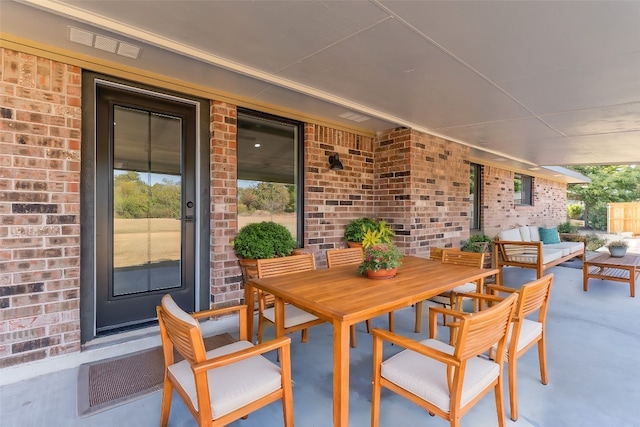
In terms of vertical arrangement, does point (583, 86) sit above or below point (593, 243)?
above

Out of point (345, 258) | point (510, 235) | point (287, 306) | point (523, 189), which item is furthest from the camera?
point (523, 189)

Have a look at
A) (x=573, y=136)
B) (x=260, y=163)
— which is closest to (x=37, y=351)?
(x=260, y=163)

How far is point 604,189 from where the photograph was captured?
14.2 meters

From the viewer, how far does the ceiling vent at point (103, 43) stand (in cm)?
210

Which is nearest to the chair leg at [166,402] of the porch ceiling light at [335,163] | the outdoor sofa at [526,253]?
the porch ceiling light at [335,163]

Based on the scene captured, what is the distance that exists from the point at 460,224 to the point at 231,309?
4400mm

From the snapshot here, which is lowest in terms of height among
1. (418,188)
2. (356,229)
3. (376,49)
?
(356,229)

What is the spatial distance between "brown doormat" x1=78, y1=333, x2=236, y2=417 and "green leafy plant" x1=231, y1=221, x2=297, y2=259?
3.58ft

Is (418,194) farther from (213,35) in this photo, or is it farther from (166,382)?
(166,382)

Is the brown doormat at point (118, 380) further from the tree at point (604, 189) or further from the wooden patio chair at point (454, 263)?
the tree at point (604, 189)

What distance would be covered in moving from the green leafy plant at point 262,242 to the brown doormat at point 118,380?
1.09 metres

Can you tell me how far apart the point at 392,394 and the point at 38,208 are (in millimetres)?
2804

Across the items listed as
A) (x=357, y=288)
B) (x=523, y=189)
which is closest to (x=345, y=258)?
(x=357, y=288)

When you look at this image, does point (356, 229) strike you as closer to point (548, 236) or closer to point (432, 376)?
point (432, 376)
